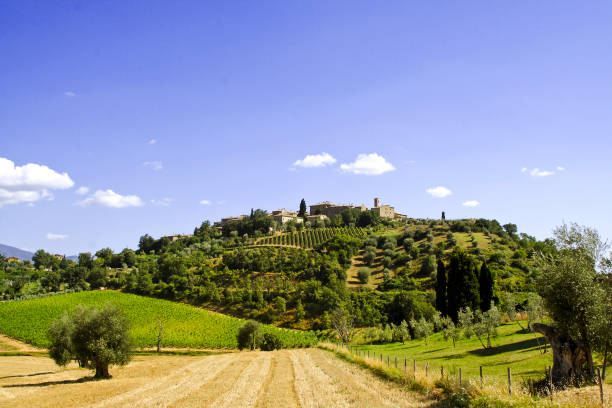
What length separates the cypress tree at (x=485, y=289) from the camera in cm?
5734

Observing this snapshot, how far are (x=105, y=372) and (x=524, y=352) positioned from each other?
3467 cm

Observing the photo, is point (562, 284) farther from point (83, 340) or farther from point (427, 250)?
point (427, 250)

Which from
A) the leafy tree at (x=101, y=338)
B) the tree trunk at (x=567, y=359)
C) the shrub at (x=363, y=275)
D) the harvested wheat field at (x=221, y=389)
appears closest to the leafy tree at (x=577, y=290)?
the tree trunk at (x=567, y=359)

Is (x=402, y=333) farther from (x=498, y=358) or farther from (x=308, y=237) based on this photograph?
(x=308, y=237)

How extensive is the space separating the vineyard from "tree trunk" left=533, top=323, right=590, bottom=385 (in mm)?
125643

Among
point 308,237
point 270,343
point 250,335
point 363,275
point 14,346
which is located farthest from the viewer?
point 308,237

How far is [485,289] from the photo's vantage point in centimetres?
5809

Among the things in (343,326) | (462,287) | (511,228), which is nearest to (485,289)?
(462,287)

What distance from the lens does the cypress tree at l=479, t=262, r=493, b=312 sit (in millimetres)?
57344

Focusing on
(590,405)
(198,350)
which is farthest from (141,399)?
(198,350)

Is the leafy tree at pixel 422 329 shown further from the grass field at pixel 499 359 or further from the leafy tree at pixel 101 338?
the leafy tree at pixel 101 338

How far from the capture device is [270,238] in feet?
550

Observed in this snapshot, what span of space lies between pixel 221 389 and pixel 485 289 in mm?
46244

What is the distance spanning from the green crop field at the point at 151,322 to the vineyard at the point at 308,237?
5688cm
